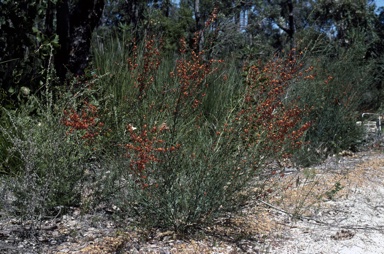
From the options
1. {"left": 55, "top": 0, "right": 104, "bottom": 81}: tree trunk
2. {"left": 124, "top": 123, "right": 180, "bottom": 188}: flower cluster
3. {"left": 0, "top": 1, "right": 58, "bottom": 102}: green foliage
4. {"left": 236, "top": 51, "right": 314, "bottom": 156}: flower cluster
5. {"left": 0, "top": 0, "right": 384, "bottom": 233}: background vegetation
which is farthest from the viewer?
{"left": 55, "top": 0, "right": 104, "bottom": 81}: tree trunk

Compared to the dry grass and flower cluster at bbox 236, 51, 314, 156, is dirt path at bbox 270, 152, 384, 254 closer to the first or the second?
the dry grass

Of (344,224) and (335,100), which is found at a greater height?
(335,100)

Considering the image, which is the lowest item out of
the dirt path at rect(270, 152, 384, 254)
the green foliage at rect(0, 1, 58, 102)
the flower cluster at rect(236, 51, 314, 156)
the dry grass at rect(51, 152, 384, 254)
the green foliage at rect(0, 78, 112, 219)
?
the dirt path at rect(270, 152, 384, 254)

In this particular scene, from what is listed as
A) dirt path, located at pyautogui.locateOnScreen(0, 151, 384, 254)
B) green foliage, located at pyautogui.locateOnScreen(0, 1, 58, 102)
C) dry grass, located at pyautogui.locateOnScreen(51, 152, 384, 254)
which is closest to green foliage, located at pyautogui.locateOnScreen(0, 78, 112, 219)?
dirt path, located at pyautogui.locateOnScreen(0, 151, 384, 254)

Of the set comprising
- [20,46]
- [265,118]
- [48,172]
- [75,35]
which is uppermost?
[75,35]

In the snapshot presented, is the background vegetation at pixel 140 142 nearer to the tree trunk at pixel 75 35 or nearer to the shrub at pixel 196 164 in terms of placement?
the shrub at pixel 196 164

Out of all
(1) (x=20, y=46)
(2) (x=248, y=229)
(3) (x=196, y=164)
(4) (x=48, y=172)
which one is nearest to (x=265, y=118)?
(3) (x=196, y=164)

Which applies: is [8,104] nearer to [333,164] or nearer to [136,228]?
[136,228]

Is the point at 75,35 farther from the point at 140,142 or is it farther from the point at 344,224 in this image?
the point at 344,224

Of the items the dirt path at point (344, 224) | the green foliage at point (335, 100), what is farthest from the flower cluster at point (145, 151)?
the green foliage at point (335, 100)

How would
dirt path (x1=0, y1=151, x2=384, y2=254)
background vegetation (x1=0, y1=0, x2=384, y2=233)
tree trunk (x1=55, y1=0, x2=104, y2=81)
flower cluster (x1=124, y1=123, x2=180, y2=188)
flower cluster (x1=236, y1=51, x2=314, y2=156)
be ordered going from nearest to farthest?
1. flower cluster (x1=124, y1=123, x2=180, y2=188)
2. dirt path (x1=0, y1=151, x2=384, y2=254)
3. background vegetation (x1=0, y1=0, x2=384, y2=233)
4. flower cluster (x1=236, y1=51, x2=314, y2=156)
5. tree trunk (x1=55, y1=0, x2=104, y2=81)

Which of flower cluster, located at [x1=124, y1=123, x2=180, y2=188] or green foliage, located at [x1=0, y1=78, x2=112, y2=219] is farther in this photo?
green foliage, located at [x1=0, y1=78, x2=112, y2=219]

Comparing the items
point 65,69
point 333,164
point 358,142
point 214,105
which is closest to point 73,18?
point 65,69

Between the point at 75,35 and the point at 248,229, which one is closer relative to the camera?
the point at 248,229
